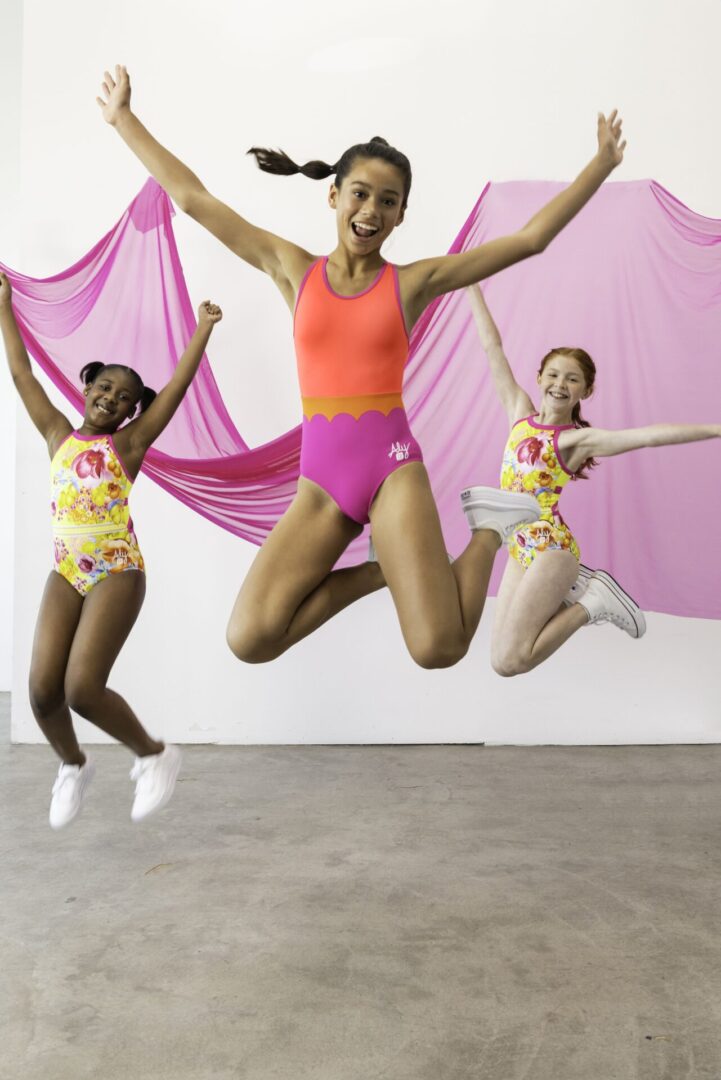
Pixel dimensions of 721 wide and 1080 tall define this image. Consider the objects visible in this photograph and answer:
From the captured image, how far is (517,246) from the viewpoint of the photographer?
281 cm

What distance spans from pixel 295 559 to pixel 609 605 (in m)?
1.68

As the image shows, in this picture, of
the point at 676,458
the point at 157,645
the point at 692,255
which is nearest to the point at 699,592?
the point at 676,458

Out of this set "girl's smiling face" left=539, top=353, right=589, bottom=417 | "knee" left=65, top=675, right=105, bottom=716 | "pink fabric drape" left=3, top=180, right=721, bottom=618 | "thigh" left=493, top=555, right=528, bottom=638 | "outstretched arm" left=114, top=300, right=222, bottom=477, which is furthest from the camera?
"pink fabric drape" left=3, top=180, right=721, bottom=618

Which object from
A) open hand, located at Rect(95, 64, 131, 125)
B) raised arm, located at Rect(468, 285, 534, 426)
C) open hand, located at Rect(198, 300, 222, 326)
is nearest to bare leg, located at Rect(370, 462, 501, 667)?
open hand, located at Rect(198, 300, 222, 326)

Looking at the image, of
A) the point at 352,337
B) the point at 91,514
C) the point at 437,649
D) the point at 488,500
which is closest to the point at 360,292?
the point at 352,337

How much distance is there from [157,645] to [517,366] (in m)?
2.19

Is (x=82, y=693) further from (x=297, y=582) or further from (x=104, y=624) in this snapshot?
(x=297, y=582)

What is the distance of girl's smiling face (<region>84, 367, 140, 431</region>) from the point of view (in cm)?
→ 346

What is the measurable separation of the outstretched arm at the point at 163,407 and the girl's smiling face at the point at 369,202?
0.70 meters

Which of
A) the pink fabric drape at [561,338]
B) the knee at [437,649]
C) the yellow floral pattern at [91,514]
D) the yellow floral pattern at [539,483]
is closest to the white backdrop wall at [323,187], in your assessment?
the pink fabric drape at [561,338]

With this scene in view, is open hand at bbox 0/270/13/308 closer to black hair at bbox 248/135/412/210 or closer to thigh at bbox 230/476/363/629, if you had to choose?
black hair at bbox 248/135/412/210

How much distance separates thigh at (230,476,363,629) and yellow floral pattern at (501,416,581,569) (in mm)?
1198

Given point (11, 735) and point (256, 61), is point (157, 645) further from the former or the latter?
point (256, 61)

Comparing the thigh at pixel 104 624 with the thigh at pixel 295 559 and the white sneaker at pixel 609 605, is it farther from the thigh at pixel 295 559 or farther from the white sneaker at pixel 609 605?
the white sneaker at pixel 609 605
